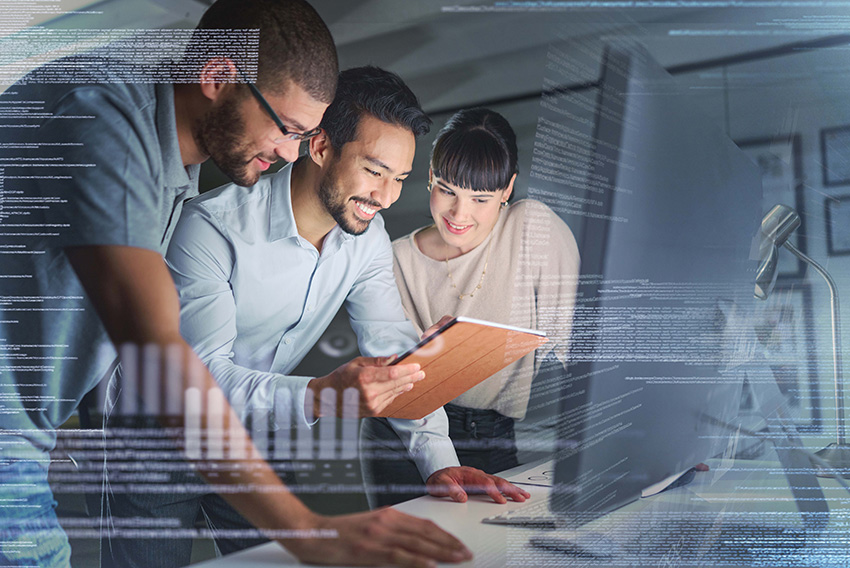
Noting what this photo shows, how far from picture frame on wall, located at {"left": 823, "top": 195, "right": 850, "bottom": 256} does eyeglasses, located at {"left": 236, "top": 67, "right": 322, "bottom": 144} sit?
1.11 meters

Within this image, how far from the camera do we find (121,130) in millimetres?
954

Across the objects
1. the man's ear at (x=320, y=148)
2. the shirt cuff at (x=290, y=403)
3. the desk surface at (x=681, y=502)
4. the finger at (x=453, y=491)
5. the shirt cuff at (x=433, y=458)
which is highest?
the man's ear at (x=320, y=148)

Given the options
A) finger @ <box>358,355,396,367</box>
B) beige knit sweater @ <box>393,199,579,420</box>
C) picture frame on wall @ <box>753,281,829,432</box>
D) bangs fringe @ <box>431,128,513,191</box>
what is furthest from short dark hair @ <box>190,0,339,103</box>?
picture frame on wall @ <box>753,281,829,432</box>

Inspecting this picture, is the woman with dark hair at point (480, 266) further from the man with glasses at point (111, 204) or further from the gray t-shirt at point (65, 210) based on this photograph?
the gray t-shirt at point (65, 210)

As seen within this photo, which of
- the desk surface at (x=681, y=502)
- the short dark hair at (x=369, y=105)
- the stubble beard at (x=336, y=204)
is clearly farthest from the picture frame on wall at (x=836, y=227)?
the stubble beard at (x=336, y=204)

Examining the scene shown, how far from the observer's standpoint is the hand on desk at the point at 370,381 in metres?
0.95

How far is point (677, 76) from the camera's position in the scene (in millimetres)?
1008

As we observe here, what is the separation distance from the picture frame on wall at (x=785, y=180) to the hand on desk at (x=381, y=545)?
89 centimetres

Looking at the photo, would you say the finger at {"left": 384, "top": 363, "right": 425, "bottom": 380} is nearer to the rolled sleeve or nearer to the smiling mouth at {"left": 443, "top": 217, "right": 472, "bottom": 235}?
the smiling mouth at {"left": 443, "top": 217, "right": 472, "bottom": 235}

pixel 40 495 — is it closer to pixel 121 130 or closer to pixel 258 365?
pixel 258 365

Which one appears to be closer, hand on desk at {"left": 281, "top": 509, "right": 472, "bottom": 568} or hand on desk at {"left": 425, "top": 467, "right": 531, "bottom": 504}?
hand on desk at {"left": 281, "top": 509, "right": 472, "bottom": 568}

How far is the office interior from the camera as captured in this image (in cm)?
100

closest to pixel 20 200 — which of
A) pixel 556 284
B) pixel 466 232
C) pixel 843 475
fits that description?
pixel 466 232

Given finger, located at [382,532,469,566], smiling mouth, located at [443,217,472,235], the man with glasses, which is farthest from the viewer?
smiling mouth, located at [443,217,472,235]
